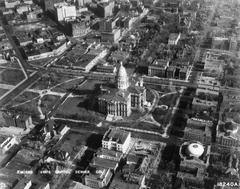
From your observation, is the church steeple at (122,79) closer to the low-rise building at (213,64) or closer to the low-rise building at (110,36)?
the low-rise building at (213,64)

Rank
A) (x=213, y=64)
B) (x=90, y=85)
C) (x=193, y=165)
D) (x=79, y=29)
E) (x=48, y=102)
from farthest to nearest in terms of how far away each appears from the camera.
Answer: (x=79, y=29) < (x=213, y=64) < (x=90, y=85) < (x=48, y=102) < (x=193, y=165)

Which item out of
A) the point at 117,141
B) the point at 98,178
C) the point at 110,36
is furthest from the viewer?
the point at 110,36

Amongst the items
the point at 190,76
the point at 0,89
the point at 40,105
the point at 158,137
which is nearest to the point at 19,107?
the point at 40,105

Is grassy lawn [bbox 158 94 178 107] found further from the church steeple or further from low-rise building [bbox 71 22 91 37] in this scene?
low-rise building [bbox 71 22 91 37]

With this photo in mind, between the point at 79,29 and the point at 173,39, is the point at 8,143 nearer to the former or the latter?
the point at 79,29

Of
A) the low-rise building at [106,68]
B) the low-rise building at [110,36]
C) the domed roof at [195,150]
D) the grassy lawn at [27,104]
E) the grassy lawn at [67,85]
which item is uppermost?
the low-rise building at [110,36]

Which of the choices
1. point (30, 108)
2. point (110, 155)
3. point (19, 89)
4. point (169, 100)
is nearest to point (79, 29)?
point (19, 89)

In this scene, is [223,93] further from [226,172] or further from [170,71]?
[226,172]

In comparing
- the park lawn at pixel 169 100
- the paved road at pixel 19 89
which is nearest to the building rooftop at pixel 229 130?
the park lawn at pixel 169 100

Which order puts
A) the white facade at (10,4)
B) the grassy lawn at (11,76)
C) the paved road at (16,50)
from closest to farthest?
1. the grassy lawn at (11,76)
2. the paved road at (16,50)
3. the white facade at (10,4)
